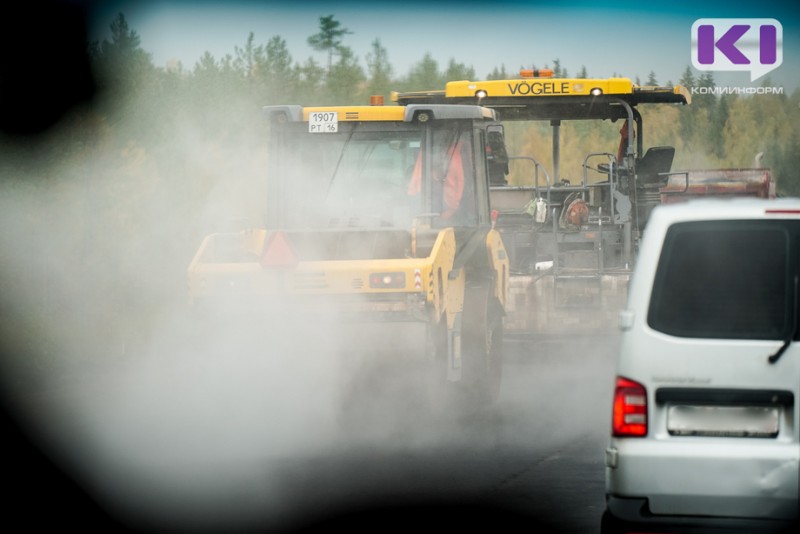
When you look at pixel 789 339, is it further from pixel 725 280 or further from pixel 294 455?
pixel 294 455

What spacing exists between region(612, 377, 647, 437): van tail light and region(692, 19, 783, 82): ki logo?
20985 mm

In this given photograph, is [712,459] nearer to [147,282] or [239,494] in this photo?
[239,494]

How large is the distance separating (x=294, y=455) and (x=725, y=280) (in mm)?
5179

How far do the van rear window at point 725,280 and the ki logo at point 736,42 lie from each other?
20.8 m

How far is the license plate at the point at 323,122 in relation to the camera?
14203 mm

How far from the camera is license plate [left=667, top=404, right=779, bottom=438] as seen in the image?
6.67m

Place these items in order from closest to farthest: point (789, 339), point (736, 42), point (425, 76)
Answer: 1. point (789, 339)
2. point (736, 42)
3. point (425, 76)

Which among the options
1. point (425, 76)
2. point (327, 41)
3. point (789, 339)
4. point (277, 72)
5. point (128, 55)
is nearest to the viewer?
point (789, 339)

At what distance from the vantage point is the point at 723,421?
671 centimetres

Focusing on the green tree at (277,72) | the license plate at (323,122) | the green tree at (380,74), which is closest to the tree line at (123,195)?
the license plate at (323,122)

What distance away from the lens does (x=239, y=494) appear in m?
9.72

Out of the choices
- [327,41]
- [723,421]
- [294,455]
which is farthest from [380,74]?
[723,421]

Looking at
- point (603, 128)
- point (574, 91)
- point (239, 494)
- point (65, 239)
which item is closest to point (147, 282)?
point (65, 239)

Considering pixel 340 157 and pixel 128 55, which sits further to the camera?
pixel 128 55
